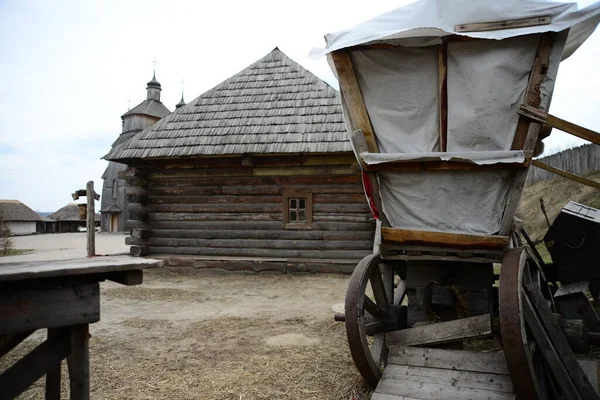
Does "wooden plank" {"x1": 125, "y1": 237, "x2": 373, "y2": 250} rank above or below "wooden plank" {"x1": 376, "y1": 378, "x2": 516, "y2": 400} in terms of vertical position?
above

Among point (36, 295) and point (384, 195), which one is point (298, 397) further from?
point (36, 295)

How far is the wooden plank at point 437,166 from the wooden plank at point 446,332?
1.10 metres

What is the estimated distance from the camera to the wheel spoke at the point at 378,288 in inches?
139

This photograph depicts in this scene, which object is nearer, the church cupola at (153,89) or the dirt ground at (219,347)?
the dirt ground at (219,347)

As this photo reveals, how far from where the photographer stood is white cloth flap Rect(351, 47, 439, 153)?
3152 mm

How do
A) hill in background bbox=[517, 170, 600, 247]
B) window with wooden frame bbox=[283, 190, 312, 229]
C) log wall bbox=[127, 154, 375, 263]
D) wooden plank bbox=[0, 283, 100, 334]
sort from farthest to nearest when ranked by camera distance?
hill in background bbox=[517, 170, 600, 247]
window with wooden frame bbox=[283, 190, 312, 229]
log wall bbox=[127, 154, 375, 263]
wooden plank bbox=[0, 283, 100, 334]

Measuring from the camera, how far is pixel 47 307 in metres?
1.89

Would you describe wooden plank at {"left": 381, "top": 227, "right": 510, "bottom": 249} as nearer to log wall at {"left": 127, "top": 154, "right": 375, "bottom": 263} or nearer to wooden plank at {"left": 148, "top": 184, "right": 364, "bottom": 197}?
log wall at {"left": 127, "top": 154, "right": 375, "bottom": 263}

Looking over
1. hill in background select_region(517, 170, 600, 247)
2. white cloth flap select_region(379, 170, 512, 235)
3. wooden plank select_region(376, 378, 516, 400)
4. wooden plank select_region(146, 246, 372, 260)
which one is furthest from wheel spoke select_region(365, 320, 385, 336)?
hill in background select_region(517, 170, 600, 247)

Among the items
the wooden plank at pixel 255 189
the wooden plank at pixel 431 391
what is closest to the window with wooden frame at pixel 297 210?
the wooden plank at pixel 255 189

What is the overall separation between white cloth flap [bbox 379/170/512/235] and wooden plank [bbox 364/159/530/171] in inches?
1.9

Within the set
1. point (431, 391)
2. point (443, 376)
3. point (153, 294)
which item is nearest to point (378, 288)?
point (443, 376)

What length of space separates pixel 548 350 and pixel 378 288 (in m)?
1.36

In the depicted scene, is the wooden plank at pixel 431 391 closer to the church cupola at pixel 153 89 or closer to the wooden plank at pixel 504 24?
the wooden plank at pixel 504 24
